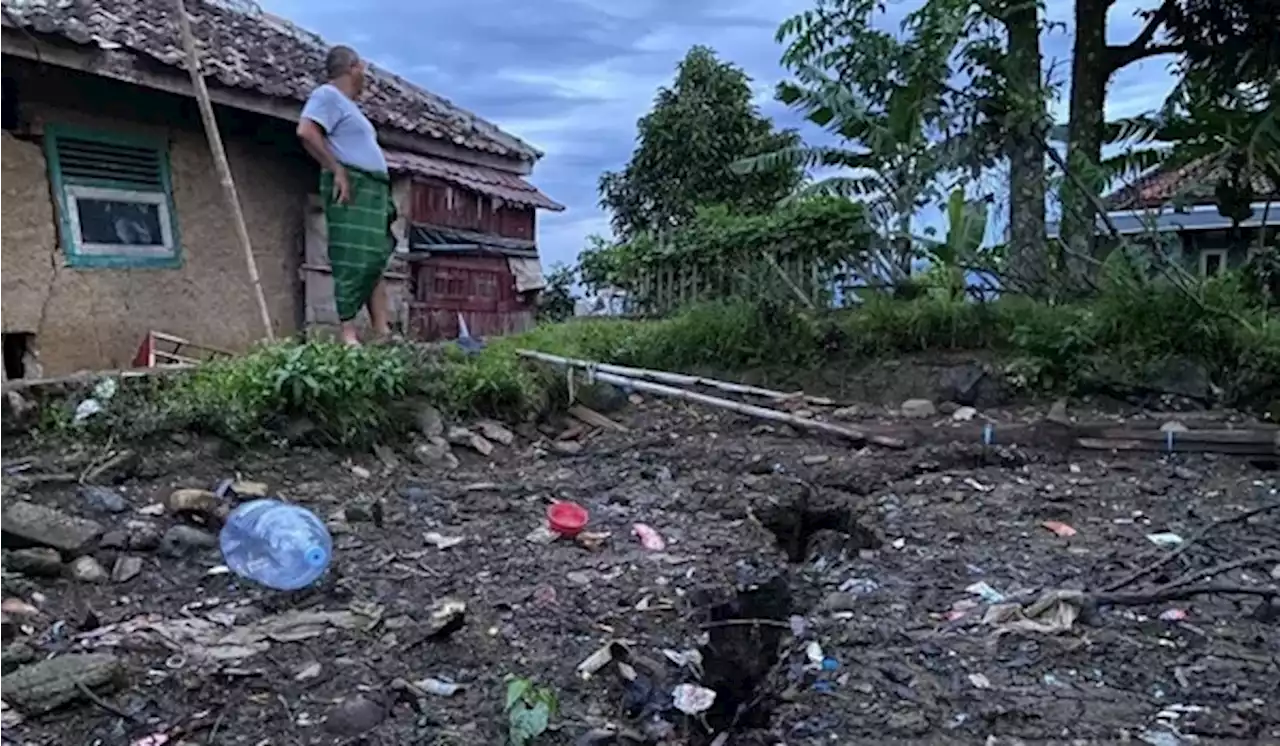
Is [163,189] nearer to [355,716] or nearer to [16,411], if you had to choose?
[16,411]

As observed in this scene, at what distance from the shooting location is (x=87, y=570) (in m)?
2.74

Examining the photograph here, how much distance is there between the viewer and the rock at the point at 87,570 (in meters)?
2.72

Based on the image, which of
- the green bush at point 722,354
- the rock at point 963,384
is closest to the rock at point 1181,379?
the green bush at point 722,354

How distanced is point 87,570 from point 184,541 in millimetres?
289

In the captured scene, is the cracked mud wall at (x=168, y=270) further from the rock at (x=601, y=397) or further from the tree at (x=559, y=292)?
the tree at (x=559, y=292)

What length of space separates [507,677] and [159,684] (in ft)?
2.37

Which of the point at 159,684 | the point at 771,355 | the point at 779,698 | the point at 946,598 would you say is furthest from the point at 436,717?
the point at 771,355

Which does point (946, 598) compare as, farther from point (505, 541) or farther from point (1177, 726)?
point (505, 541)

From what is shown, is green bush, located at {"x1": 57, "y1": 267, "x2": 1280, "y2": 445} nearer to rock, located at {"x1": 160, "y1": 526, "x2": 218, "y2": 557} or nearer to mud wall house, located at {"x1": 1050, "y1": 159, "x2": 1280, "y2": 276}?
mud wall house, located at {"x1": 1050, "y1": 159, "x2": 1280, "y2": 276}

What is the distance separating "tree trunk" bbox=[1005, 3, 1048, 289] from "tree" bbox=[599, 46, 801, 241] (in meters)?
3.12

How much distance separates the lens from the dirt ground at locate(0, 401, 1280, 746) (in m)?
2.13

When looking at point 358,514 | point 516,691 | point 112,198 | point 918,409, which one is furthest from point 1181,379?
point 112,198

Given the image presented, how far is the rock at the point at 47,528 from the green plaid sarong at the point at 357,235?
241 cm

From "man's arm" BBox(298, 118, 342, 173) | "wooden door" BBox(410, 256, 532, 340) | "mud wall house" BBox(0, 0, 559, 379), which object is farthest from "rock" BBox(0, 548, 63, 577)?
"wooden door" BBox(410, 256, 532, 340)
